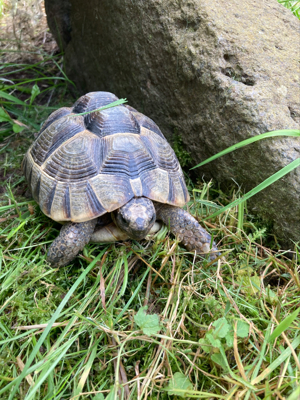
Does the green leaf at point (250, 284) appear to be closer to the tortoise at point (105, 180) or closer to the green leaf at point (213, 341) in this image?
the tortoise at point (105, 180)

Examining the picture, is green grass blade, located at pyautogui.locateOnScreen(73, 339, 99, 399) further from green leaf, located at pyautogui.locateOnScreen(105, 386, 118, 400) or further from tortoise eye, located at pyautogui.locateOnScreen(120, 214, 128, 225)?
tortoise eye, located at pyautogui.locateOnScreen(120, 214, 128, 225)

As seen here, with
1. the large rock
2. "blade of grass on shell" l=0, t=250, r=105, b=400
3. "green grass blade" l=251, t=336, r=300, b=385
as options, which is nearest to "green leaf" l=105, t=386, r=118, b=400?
"blade of grass on shell" l=0, t=250, r=105, b=400

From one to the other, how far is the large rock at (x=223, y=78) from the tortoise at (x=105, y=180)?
433 millimetres

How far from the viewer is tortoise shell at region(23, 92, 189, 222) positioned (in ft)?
6.44

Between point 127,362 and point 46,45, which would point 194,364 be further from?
point 46,45

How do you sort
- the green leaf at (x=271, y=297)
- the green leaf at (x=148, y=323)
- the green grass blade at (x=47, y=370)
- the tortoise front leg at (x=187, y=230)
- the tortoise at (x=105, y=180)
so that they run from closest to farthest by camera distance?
1. the green grass blade at (x=47, y=370)
2. the green leaf at (x=148, y=323)
3. the green leaf at (x=271, y=297)
4. the tortoise at (x=105, y=180)
5. the tortoise front leg at (x=187, y=230)

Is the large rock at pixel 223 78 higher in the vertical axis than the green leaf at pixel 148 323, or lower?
higher

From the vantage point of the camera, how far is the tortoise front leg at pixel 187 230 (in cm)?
212

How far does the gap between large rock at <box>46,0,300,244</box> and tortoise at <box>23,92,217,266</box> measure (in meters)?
0.43

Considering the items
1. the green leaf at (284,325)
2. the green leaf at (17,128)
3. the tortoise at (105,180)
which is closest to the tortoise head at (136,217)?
the tortoise at (105,180)

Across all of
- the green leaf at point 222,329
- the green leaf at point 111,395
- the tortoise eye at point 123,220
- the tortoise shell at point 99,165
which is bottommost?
the green leaf at point 111,395

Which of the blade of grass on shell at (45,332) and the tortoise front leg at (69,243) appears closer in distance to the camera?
the blade of grass on shell at (45,332)

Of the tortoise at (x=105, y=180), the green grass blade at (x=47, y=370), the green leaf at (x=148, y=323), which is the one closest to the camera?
the green grass blade at (x=47, y=370)

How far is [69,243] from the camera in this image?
1.95m
